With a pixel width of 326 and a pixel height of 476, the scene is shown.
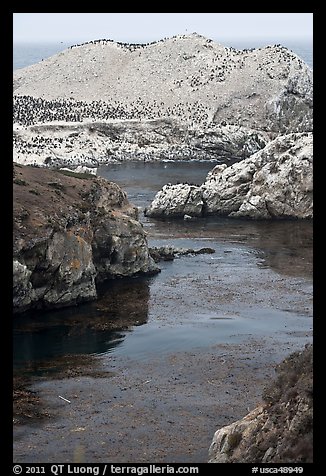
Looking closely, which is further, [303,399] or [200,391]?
[200,391]

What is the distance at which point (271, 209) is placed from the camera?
10262cm

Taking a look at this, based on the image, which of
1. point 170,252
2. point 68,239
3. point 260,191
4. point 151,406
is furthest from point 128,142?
point 151,406

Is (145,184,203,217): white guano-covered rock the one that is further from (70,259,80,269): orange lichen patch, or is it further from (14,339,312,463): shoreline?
(14,339,312,463): shoreline

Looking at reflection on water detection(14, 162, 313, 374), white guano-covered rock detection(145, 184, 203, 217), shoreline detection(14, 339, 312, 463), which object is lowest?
shoreline detection(14, 339, 312, 463)

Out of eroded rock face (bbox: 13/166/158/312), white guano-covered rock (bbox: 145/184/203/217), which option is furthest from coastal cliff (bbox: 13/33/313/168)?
eroded rock face (bbox: 13/166/158/312)

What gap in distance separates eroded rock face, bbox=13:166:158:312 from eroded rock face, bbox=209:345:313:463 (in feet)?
100

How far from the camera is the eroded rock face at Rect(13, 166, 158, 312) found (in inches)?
2494

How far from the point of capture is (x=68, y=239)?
6625 centimetres

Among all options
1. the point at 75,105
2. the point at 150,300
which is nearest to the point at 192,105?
the point at 75,105

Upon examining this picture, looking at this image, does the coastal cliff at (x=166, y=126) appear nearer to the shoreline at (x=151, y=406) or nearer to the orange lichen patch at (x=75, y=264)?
the orange lichen patch at (x=75, y=264)

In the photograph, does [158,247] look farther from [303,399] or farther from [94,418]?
[303,399]

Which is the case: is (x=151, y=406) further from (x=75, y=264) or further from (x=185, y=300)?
(x=185, y=300)

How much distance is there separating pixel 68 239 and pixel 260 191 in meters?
43.1
